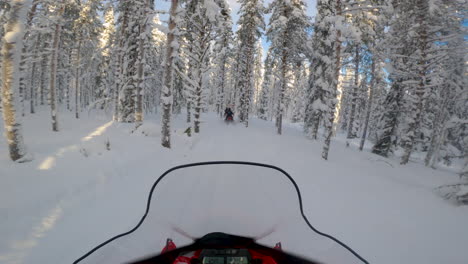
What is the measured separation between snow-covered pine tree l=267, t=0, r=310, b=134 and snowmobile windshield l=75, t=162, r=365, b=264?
16484mm

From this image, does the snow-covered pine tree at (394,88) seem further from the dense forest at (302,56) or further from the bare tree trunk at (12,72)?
the bare tree trunk at (12,72)

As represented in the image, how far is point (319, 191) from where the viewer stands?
6.77m

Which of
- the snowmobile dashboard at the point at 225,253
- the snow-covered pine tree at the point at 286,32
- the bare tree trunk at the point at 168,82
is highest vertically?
the snow-covered pine tree at the point at 286,32

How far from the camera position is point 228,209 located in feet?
6.31

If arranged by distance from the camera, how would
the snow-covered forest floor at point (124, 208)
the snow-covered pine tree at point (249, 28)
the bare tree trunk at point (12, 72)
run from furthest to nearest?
the snow-covered pine tree at point (249, 28), the bare tree trunk at point (12, 72), the snow-covered forest floor at point (124, 208)

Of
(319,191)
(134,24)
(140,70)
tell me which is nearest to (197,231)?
(319,191)

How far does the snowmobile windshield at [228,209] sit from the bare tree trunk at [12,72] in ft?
21.6

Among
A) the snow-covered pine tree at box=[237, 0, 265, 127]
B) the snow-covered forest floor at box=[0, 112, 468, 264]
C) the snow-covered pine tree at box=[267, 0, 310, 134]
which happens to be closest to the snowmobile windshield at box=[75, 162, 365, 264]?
the snow-covered forest floor at box=[0, 112, 468, 264]

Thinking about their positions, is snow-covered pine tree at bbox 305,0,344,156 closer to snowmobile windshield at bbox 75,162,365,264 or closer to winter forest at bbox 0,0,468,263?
winter forest at bbox 0,0,468,263

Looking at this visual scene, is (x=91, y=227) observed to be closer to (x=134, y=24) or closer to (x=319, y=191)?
(x=319, y=191)

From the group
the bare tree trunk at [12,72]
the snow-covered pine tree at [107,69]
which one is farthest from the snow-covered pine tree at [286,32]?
the snow-covered pine tree at [107,69]

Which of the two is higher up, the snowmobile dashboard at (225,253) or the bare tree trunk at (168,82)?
the bare tree trunk at (168,82)

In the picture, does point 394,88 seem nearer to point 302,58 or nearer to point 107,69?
point 302,58

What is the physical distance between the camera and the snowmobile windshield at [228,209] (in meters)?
1.76
